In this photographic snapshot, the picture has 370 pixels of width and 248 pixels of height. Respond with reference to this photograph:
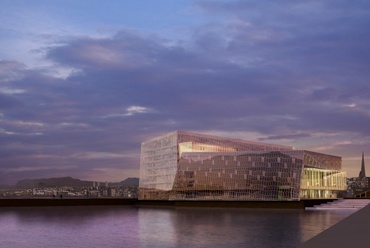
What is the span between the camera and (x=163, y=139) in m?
108

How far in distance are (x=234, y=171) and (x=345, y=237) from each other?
267 feet

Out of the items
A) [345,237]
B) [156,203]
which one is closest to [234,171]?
[156,203]

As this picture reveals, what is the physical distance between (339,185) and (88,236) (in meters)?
89.9

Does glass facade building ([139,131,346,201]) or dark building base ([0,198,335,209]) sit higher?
glass facade building ([139,131,346,201])

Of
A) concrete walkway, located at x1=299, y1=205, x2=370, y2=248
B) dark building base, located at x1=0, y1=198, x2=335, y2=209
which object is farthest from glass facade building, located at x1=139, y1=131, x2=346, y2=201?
concrete walkway, located at x1=299, y1=205, x2=370, y2=248

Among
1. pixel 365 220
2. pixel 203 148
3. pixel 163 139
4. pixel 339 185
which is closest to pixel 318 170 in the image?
pixel 339 185

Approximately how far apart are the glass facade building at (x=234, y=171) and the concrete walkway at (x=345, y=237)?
240ft

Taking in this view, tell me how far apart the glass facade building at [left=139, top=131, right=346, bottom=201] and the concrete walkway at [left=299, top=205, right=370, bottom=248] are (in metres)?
73.2

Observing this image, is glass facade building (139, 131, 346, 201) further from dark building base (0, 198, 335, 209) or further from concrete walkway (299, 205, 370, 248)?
concrete walkway (299, 205, 370, 248)

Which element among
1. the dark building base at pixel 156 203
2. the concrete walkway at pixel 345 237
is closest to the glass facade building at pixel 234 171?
the dark building base at pixel 156 203

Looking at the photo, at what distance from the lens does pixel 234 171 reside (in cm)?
9225

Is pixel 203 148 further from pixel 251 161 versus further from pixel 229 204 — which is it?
pixel 229 204

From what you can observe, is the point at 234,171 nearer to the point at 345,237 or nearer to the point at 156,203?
the point at 156,203

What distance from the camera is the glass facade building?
87.4m
